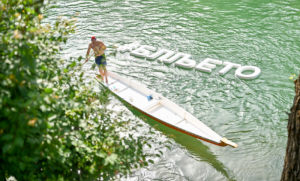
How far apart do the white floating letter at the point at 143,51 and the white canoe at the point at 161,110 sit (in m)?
2.40

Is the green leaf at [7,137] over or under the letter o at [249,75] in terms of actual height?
over

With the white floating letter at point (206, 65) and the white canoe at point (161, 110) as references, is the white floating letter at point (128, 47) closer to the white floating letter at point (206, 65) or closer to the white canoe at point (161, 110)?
the white canoe at point (161, 110)

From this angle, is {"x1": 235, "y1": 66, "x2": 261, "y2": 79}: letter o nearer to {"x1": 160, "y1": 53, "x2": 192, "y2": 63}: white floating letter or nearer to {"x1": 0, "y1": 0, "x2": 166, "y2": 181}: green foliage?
{"x1": 160, "y1": 53, "x2": 192, "y2": 63}: white floating letter

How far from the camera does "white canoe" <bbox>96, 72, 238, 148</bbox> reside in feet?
31.5

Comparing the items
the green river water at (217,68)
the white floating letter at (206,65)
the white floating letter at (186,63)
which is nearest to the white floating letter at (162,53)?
the green river water at (217,68)

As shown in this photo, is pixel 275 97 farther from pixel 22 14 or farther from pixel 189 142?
pixel 22 14

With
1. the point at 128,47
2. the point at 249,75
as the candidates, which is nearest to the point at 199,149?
the point at 249,75

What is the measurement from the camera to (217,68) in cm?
1377

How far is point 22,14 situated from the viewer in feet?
16.7

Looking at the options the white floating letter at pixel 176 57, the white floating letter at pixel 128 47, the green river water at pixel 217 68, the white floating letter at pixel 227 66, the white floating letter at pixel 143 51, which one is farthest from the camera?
the white floating letter at pixel 128 47

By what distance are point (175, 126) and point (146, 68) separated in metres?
5.12

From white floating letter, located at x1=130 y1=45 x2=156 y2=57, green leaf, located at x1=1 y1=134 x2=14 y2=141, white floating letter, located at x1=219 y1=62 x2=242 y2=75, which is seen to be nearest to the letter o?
white floating letter, located at x1=219 y1=62 x2=242 y2=75

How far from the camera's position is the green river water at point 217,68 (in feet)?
30.8

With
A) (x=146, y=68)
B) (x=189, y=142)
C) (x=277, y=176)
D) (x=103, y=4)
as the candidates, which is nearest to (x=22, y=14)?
(x=189, y=142)
